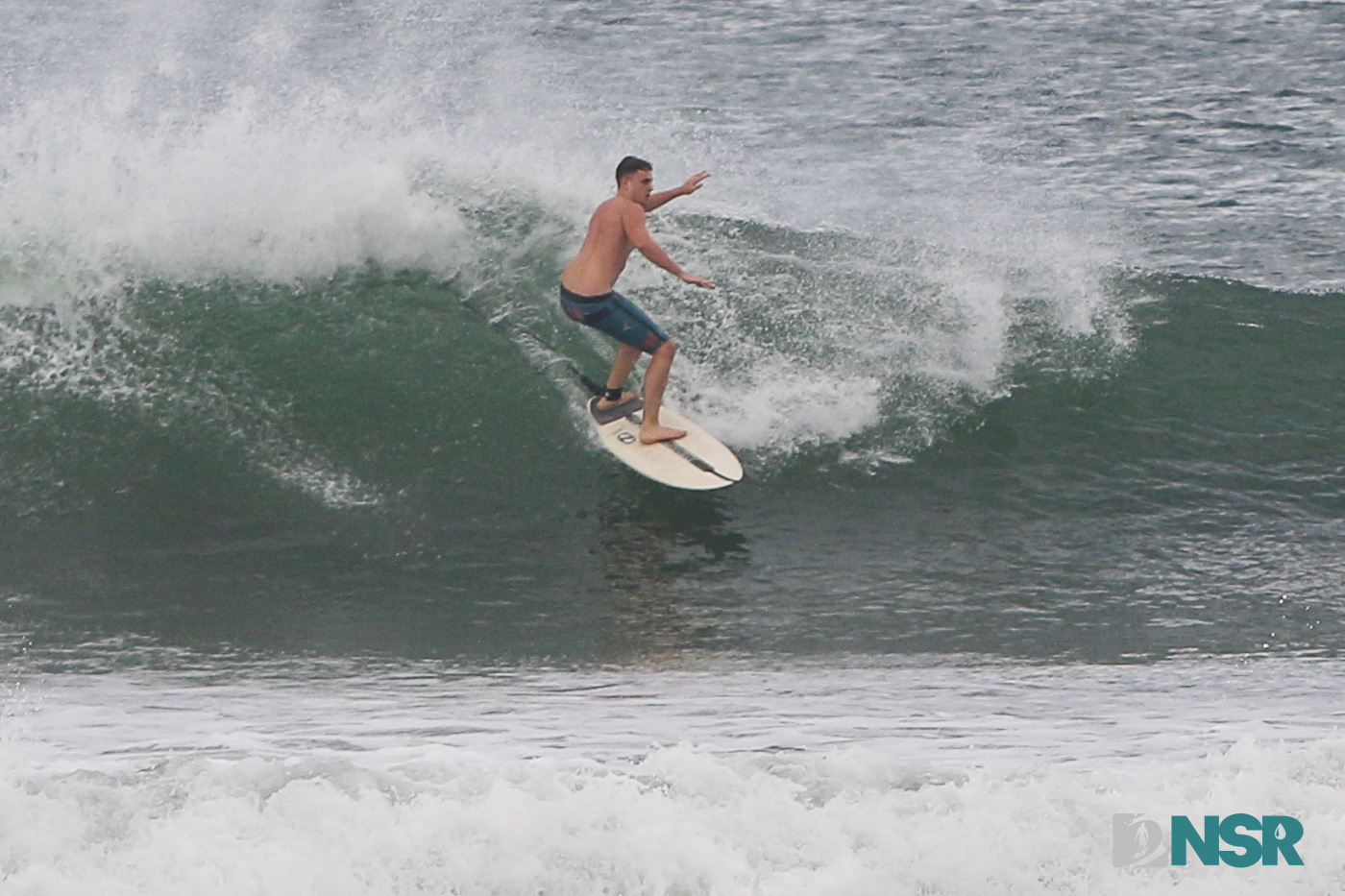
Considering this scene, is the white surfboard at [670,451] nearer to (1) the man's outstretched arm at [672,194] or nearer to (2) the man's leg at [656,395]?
(2) the man's leg at [656,395]

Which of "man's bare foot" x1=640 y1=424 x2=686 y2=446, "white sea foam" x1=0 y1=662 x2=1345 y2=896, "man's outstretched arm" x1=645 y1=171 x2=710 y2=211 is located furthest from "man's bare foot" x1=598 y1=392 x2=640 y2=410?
"white sea foam" x1=0 y1=662 x2=1345 y2=896

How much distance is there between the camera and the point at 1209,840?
577 centimetres

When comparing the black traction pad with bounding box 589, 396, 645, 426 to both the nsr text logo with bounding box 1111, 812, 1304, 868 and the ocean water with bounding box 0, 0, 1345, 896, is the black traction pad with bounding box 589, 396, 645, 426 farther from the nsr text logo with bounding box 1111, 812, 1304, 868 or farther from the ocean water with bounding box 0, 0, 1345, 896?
the nsr text logo with bounding box 1111, 812, 1304, 868

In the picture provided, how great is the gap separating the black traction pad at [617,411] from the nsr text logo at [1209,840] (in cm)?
398

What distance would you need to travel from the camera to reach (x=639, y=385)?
31.1ft

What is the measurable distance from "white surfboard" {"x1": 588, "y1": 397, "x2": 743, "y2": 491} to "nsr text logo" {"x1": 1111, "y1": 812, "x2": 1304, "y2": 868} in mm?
3166

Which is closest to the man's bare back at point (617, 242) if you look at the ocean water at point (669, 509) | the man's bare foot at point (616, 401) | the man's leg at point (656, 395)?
the man's leg at point (656, 395)

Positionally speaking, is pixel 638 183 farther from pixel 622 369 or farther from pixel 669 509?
pixel 669 509

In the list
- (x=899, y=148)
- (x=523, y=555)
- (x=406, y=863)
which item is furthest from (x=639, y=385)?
(x=899, y=148)

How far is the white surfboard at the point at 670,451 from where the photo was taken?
8281 millimetres

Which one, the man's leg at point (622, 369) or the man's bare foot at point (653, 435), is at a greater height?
the man's leg at point (622, 369)

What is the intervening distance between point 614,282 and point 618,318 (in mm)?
209

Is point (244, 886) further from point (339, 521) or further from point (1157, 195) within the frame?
point (1157, 195)

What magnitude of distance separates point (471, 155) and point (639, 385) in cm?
381
